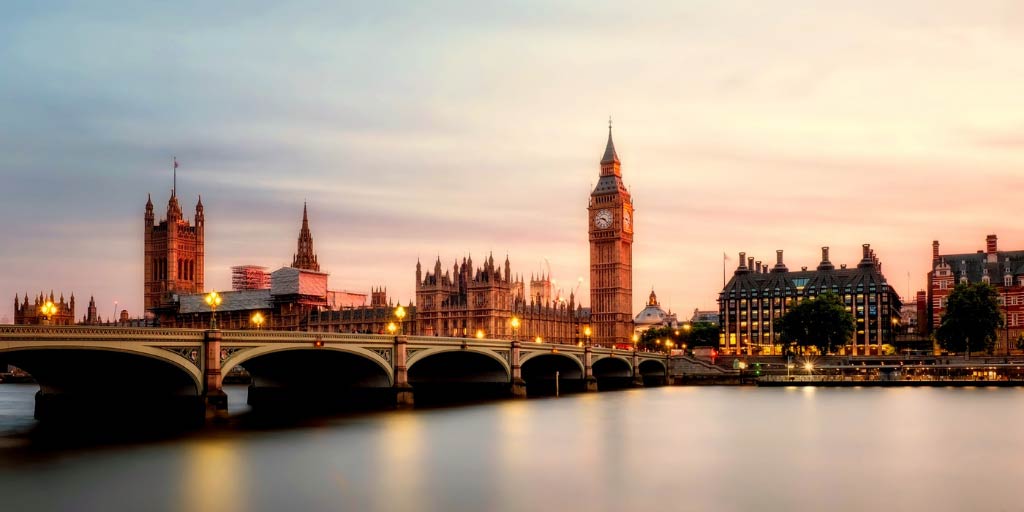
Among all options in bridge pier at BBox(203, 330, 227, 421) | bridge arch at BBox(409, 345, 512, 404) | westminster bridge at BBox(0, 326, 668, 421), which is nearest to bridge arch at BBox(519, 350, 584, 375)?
westminster bridge at BBox(0, 326, 668, 421)

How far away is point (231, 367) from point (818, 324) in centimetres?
10453

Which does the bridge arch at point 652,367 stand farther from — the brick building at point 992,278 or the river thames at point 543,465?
the river thames at point 543,465

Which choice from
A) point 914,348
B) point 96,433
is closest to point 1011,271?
point 914,348

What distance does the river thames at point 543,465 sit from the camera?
114 feet

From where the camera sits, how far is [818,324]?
5546 inches

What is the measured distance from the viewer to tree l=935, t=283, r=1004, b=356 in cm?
12625

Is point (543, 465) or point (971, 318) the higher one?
point (971, 318)

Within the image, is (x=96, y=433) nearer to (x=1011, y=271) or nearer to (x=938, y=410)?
(x=938, y=410)

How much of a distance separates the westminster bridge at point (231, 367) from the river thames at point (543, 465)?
143 inches

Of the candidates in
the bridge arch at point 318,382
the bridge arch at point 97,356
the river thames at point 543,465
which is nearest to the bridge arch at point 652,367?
the bridge arch at point 318,382

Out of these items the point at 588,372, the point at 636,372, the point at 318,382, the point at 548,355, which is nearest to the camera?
the point at 318,382

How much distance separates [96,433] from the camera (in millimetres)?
52344

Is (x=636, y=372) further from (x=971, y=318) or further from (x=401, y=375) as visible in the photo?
(x=401, y=375)

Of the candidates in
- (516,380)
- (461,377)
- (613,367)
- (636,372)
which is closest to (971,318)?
(636,372)
